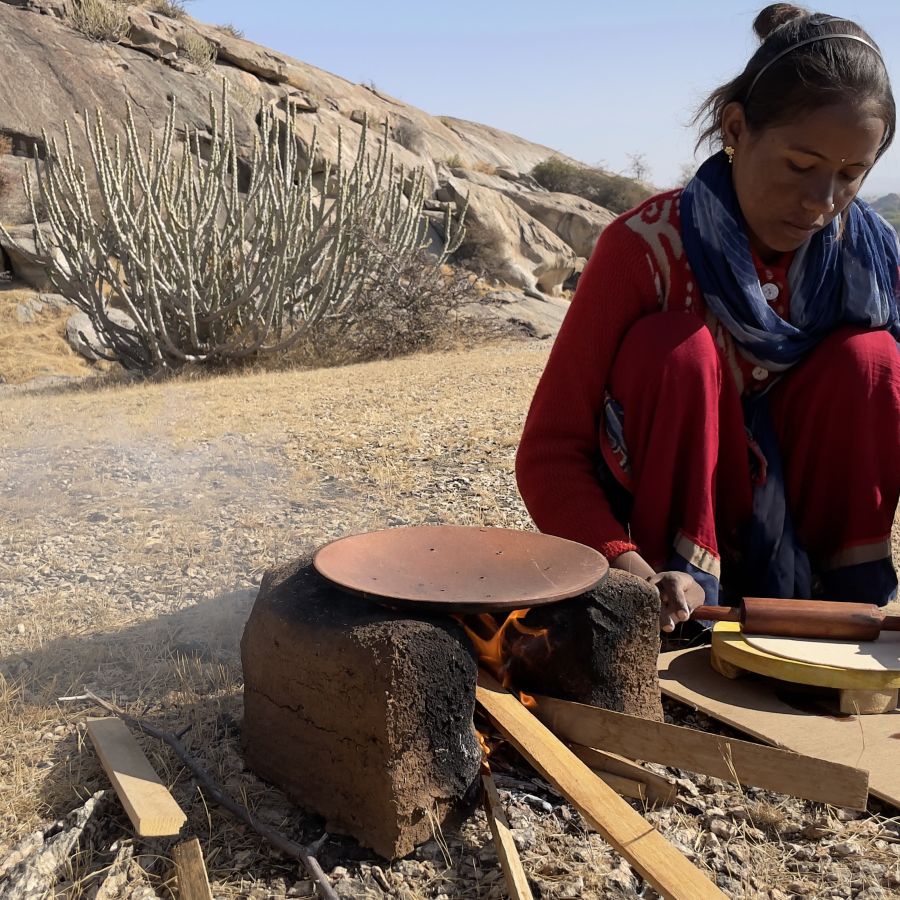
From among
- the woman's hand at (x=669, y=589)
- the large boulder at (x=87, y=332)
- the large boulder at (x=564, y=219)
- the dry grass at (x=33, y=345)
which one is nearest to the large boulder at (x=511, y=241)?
the large boulder at (x=564, y=219)

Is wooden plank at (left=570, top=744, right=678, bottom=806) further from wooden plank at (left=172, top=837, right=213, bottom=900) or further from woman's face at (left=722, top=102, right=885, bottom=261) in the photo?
woman's face at (left=722, top=102, right=885, bottom=261)

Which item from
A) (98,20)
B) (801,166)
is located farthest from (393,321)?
(98,20)

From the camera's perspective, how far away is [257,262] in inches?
345

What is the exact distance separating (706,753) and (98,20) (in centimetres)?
1590

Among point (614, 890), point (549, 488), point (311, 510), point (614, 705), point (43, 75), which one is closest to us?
point (614, 890)

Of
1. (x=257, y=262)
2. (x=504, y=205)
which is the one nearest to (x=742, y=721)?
(x=257, y=262)

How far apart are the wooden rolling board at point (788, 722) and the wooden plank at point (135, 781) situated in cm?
108

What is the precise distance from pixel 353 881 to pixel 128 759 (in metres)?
0.48

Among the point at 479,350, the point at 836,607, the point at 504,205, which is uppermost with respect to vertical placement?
the point at 504,205

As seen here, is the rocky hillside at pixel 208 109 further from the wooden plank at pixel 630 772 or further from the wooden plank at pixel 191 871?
the wooden plank at pixel 191 871

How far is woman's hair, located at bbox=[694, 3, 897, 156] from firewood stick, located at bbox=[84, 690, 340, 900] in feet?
5.69

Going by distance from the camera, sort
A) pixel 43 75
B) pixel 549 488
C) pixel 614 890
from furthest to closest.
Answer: pixel 43 75 → pixel 549 488 → pixel 614 890

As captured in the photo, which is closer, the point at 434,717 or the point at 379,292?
→ the point at 434,717

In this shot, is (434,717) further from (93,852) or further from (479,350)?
(479,350)
